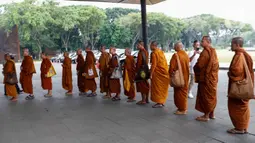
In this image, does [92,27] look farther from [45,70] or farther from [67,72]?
[45,70]

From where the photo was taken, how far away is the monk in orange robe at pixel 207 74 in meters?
4.64

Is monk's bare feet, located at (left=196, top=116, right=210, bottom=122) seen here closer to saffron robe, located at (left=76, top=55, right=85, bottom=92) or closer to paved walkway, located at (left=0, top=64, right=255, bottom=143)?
paved walkway, located at (left=0, top=64, right=255, bottom=143)

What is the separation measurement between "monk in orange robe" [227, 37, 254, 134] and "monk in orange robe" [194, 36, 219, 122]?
504 millimetres

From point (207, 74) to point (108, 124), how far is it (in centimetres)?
207

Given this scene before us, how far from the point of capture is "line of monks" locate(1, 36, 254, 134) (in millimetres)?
4141

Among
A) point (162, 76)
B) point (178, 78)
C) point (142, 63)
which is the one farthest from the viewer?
point (142, 63)

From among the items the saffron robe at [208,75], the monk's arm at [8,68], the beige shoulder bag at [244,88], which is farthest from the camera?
the monk's arm at [8,68]

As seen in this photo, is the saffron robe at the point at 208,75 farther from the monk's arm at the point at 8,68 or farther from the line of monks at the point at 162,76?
the monk's arm at the point at 8,68

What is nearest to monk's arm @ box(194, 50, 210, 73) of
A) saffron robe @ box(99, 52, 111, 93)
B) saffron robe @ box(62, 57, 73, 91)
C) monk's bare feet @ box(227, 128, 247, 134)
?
monk's bare feet @ box(227, 128, 247, 134)

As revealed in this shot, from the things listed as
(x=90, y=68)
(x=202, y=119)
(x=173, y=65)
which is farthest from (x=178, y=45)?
(x=90, y=68)

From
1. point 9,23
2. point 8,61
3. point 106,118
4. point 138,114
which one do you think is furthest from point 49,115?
point 9,23

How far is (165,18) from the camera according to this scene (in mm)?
40688

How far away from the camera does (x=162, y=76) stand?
600 centimetres

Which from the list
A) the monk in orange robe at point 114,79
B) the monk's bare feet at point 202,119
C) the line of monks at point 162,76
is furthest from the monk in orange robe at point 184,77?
the monk in orange robe at point 114,79
